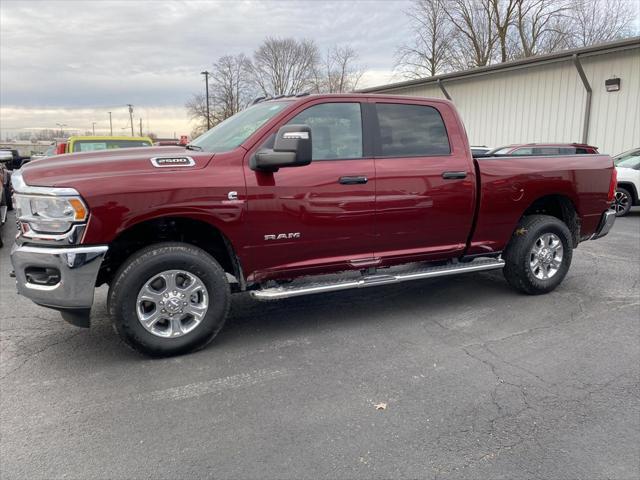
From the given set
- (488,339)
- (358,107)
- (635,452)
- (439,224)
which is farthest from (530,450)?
(358,107)

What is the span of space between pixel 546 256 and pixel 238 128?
352 centimetres

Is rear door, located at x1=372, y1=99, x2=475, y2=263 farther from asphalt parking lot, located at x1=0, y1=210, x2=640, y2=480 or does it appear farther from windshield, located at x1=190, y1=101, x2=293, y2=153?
windshield, located at x1=190, y1=101, x2=293, y2=153

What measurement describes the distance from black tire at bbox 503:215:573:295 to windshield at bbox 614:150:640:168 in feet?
27.3

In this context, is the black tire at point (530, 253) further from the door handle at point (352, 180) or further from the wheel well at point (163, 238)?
the wheel well at point (163, 238)

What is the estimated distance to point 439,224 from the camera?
4.73m

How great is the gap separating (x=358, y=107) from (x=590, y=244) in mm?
5849

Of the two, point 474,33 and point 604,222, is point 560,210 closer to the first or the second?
point 604,222

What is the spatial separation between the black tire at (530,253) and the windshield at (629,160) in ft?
27.3

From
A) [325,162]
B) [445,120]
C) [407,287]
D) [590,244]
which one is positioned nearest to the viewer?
[325,162]

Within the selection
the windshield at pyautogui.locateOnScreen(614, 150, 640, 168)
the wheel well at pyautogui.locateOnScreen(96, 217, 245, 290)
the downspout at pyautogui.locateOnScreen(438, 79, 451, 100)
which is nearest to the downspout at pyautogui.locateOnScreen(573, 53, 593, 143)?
the windshield at pyautogui.locateOnScreen(614, 150, 640, 168)

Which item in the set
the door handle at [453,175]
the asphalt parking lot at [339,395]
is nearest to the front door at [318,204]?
the asphalt parking lot at [339,395]

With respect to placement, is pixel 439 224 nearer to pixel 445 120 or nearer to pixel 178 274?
pixel 445 120

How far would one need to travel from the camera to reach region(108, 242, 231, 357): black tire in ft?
11.7

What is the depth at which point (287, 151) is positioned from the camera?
3.71 m
